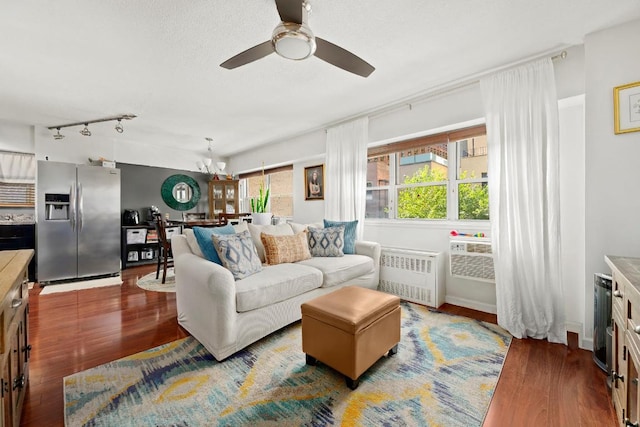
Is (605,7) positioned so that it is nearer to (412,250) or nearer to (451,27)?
(451,27)

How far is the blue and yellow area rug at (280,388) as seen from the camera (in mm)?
1408

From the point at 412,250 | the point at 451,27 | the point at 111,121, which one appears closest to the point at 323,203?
the point at 412,250

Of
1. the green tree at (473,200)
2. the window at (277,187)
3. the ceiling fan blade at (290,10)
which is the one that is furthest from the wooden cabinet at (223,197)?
the ceiling fan blade at (290,10)

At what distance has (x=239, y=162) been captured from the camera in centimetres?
608

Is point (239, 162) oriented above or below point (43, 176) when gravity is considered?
above

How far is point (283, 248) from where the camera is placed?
9.54 ft

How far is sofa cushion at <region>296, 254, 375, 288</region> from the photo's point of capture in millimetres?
2701

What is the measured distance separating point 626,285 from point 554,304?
118 cm

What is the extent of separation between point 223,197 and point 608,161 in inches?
225

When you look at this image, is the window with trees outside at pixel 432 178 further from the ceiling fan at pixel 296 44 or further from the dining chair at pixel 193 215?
the dining chair at pixel 193 215

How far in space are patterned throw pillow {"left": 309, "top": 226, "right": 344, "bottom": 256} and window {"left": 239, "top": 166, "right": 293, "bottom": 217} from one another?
6.68ft

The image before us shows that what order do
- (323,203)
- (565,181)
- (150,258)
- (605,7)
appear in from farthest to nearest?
1. (150,258)
2. (323,203)
3. (565,181)
4. (605,7)

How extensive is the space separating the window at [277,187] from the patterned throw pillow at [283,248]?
2241 millimetres

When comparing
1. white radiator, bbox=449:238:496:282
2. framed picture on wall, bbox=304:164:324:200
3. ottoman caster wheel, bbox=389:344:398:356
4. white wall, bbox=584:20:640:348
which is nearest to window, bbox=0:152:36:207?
framed picture on wall, bbox=304:164:324:200
